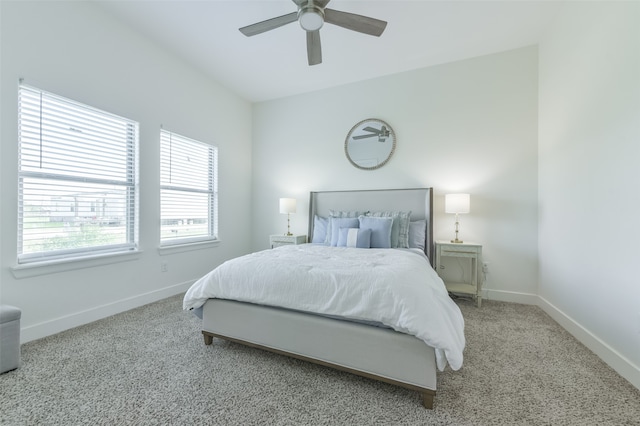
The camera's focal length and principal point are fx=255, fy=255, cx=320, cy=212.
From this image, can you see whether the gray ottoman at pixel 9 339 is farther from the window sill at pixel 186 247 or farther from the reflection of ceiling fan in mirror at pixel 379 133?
the reflection of ceiling fan in mirror at pixel 379 133

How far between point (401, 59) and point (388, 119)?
0.75 meters

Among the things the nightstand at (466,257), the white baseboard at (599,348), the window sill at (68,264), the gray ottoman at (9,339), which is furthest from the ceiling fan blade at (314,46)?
the white baseboard at (599,348)

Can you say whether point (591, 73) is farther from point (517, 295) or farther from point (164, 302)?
point (164, 302)

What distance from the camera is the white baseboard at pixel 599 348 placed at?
1.60 m

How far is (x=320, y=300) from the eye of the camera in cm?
165

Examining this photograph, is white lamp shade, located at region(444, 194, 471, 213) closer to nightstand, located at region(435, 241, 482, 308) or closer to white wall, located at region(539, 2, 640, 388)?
nightstand, located at region(435, 241, 482, 308)

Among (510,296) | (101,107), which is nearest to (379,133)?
(510,296)

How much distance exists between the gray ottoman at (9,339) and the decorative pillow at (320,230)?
279 cm

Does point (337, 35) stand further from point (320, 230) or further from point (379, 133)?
point (320, 230)

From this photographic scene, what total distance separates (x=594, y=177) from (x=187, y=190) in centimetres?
425

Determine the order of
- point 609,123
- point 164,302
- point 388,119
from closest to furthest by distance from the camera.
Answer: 1. point 609,123
2. point 164,302
3. point 388,119

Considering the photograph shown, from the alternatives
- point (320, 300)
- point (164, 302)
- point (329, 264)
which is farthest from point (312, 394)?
point (164, 302)

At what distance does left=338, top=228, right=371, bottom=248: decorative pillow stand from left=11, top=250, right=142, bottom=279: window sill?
2.32 m

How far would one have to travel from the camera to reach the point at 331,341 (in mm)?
1619
